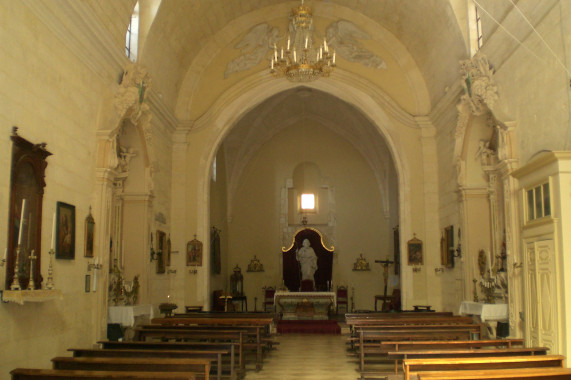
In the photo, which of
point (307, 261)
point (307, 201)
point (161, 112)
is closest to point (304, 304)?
point (307, 261)

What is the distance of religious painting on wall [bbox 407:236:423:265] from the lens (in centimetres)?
1588

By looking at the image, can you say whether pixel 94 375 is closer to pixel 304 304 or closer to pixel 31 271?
pixel 31 271

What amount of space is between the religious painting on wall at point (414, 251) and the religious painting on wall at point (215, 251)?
6981 mm

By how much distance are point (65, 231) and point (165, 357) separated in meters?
3.16

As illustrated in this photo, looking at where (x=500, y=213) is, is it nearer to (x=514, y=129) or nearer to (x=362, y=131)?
(x=514, y=129)

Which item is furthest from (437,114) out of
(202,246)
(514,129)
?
(202,246)

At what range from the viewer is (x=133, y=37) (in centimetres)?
1330

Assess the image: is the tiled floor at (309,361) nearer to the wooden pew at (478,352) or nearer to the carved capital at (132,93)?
the wooden pew at (478,352)

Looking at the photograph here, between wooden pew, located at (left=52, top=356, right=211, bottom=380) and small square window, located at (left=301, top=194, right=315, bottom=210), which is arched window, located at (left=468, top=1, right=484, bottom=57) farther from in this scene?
small square window, located at (left=301, top=194, right=315, bottom=210)

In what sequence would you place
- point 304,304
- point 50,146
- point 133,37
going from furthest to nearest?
point 304,304 → point 133,37 → point 50,146

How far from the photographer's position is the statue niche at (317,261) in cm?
2316

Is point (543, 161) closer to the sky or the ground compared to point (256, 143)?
closer to the ground

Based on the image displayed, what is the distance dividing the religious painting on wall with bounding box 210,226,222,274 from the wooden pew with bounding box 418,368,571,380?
1491cm

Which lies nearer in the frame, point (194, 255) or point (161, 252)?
point (161, 252)
